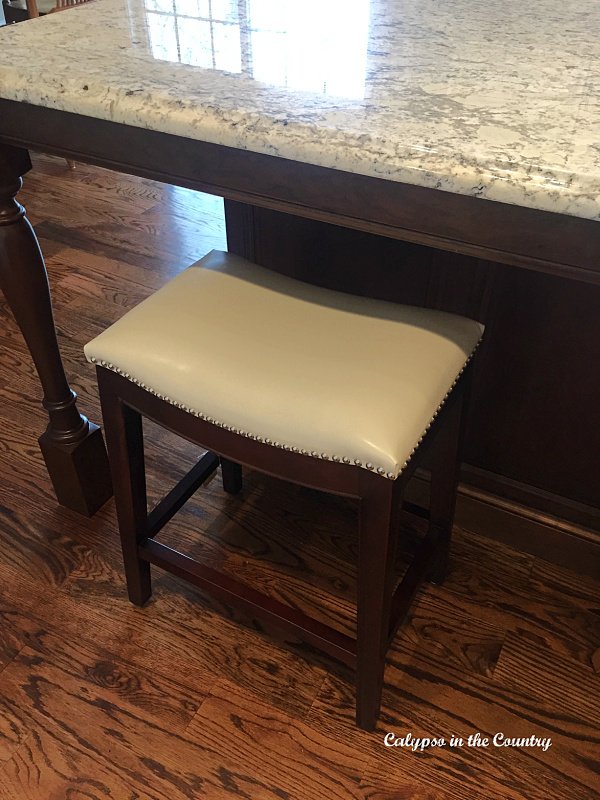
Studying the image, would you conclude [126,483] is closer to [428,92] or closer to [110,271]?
[428,92]

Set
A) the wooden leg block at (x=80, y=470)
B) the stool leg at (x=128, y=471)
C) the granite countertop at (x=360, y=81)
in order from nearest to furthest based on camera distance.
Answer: the granite countertop at (x=360, y=81) < the stool leg at (x=128, y=471) < the wooden leg block at (x=80, y=470)

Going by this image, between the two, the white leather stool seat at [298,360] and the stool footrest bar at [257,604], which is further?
the stool footrest bar at [257,604]

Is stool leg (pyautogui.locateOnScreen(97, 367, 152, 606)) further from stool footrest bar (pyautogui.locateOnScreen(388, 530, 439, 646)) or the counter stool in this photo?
stool footrest bar (pyautogui.locateOnScreen(388, 530, 439, 646))

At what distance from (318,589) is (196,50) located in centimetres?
92

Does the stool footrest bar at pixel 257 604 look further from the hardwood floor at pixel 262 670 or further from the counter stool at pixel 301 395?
the hardwood floor at pixel 262 670

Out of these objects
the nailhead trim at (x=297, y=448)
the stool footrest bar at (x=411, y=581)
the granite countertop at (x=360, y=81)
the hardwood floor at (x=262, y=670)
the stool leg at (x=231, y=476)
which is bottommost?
the hardwood floor at (x=262, y=670)

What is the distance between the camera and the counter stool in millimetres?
841

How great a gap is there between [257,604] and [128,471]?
0.28 meters

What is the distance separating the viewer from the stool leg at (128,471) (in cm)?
103

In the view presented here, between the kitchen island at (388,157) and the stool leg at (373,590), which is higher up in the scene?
the kitchen island at (388,157)

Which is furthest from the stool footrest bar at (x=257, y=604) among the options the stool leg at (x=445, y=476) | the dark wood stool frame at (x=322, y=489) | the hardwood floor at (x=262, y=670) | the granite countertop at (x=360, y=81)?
the granite countertop at (x=360, y=81)

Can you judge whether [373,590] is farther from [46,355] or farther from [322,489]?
[46,355]

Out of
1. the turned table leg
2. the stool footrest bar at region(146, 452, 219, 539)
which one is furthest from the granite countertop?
the stool footrest bar at region(146, 452, 219, 539)

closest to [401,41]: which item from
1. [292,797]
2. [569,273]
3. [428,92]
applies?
[428,92]
